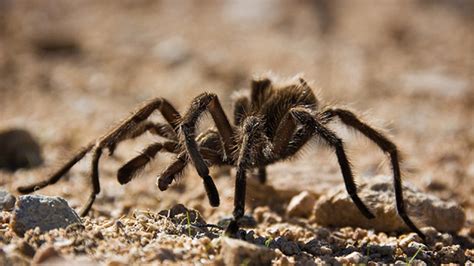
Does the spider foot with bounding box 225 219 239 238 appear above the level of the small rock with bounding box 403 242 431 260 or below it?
above

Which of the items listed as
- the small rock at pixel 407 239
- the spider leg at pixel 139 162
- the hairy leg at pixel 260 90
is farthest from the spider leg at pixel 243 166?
the small rock at pixel 407 239

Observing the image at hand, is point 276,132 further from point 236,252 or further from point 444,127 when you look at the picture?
point 444,127

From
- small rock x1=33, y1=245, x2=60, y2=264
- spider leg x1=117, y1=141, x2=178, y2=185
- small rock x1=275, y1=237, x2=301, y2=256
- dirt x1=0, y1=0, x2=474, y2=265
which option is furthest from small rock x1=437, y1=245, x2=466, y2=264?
small rock x1=33, y1=245, x2=60, y2=264

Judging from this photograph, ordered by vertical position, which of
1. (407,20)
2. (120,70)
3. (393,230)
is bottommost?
(393,230)

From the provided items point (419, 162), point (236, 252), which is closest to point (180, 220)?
point (236, 252)

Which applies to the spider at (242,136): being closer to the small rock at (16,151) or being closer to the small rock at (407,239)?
the small rock at (407,239)

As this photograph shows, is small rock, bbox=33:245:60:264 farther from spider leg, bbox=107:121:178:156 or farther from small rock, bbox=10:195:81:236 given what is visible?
spider leg, bbox=107:121:178:156

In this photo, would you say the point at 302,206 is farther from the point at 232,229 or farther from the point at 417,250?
the point at 232,229
